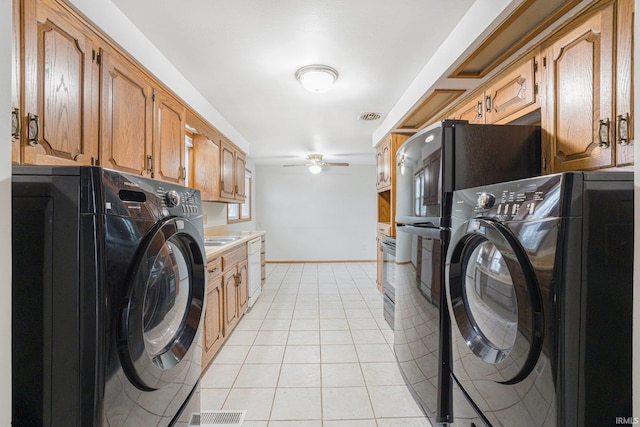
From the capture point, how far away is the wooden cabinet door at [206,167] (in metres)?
3.17

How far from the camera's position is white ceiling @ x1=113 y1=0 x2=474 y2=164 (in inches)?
62.2

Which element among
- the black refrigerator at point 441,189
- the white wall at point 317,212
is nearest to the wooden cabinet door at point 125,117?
the black refrigerator at point 441,189

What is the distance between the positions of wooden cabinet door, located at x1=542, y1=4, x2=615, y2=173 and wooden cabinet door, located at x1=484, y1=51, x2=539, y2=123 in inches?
4.2

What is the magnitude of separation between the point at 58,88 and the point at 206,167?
2015mm

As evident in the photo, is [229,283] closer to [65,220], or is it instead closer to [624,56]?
[65,220]

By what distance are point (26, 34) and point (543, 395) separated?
213cm

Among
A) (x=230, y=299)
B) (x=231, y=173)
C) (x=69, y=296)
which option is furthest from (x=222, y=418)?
(x=231, y=173)

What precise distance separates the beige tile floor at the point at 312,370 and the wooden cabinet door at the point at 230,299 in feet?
0.54

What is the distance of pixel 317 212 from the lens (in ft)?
22.8

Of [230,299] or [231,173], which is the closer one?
[230,299]

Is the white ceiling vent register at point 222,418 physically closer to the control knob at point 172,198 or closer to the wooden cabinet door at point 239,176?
the control knob at point 172,198

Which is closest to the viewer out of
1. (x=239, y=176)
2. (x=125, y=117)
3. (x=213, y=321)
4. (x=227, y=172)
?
(x=125, y=117)

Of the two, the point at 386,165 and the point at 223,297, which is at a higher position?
the point at 386,165

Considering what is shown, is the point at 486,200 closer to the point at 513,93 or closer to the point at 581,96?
the point at 581,96
